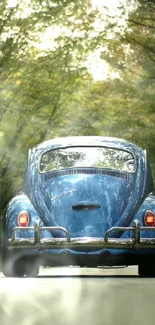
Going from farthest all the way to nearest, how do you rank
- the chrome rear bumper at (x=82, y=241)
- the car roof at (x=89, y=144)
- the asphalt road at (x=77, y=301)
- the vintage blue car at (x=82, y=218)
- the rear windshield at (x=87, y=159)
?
1. the car roof at (x=89, y=144)
2. the rear windshield at (x=87, y=159)
3. the vintage blue car at (x=82, y=218)
4. the chrome rear bumper at (x=82, y=241)
5. the asphalt road at (x=77, y=301)

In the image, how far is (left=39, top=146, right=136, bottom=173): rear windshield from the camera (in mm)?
12820

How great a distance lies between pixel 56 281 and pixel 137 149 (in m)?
2.41

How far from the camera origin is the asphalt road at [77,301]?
702 centimetres

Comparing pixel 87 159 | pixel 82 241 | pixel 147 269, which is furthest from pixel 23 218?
pixel 147 269

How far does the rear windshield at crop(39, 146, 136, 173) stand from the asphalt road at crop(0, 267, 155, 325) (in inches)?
65.5

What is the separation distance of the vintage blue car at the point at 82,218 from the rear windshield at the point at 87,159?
0.7 inches

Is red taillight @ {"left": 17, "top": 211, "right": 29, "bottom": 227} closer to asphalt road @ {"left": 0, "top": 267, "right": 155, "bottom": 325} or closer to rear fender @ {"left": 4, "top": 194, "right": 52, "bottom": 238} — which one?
rear fender @ {"left": 4, "top": 194, "right": 52, "bottom": 238}

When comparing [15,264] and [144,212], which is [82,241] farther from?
[15,264]

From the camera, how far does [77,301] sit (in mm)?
8773

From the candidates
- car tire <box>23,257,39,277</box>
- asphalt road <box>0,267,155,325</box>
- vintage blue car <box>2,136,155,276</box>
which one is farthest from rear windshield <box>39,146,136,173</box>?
asphalt road <box>0,267,155,325</box>

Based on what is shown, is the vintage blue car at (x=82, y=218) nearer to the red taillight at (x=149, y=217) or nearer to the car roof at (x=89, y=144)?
the red taillight at (x=149, y=217)

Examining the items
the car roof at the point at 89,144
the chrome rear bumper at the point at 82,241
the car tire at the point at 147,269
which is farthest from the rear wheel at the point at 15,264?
the car roof at the point at 89,144

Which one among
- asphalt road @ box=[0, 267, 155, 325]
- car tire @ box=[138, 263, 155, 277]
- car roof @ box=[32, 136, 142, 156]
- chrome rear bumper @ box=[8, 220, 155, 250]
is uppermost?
car roof @ box=[32, 136, 142, 156]

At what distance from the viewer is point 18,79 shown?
83.5 ft
